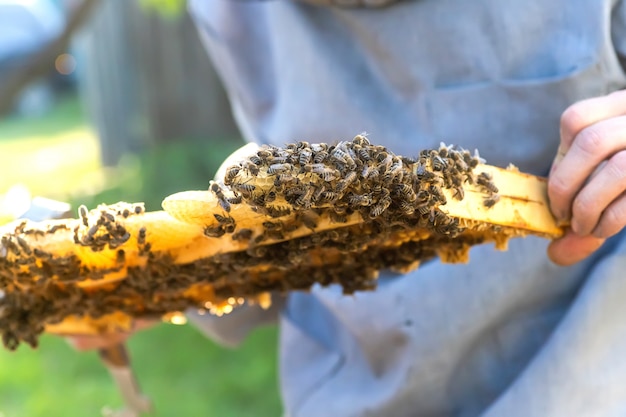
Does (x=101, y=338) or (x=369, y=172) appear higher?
(x=369, y=172)

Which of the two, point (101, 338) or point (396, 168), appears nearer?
point (396, 168)

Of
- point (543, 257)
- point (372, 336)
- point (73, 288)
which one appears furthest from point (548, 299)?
point (73, 288)

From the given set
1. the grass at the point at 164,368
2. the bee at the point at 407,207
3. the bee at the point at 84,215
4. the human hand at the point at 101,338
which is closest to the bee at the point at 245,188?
the bee at the point at 407,207

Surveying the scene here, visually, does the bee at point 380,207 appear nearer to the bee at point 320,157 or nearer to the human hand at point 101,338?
the bee at point 320,157

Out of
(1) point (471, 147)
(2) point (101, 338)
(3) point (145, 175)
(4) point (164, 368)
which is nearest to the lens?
(1) point (471, 147)

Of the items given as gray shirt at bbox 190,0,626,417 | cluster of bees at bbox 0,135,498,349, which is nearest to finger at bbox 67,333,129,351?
cluster of bees at bbox 0,135,498,349

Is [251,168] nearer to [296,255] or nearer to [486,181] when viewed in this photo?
[296,255]

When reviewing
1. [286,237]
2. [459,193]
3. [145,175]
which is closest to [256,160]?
[286,237]
